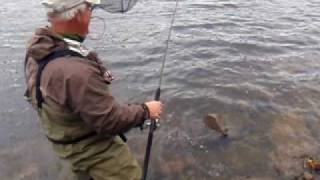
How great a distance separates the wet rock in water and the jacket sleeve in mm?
3582

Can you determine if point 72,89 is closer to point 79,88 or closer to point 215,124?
point 79,88

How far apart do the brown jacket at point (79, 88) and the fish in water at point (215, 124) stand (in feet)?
12.8

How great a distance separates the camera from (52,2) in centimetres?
358

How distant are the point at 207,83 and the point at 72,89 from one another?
6265 mm

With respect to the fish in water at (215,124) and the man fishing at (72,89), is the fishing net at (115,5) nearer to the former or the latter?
the fish in water at (215,124)

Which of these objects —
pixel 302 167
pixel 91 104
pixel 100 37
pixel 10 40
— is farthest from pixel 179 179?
pixel 10 40

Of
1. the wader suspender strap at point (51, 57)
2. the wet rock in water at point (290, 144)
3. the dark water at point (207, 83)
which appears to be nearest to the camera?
the wader suspender strap at point (51, 57)

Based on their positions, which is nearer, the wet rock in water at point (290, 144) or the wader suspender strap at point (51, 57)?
the wader suspender strap at point (51, 57)

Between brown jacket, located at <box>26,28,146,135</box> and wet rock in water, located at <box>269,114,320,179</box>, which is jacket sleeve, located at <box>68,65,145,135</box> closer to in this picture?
brown jacket, located at <box>26,28,146,135</box>

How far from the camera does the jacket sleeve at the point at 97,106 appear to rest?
3650mm

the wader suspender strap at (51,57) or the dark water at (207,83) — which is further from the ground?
the wader suspender strap at (51,57)

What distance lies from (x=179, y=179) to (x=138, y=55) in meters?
5.13

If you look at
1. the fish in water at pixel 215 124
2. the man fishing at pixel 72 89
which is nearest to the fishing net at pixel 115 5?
the fish in water at pixel 215 124

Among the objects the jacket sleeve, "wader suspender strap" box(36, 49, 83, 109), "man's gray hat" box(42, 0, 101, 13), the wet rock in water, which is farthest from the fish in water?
"man's gray hat" box(42, 0, 101, 13)
